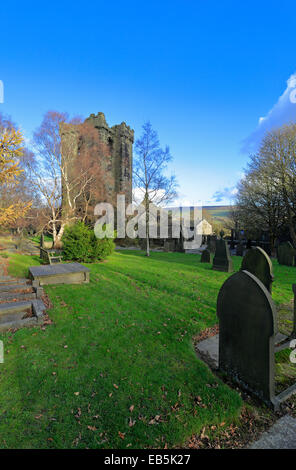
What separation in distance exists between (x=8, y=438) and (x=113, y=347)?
202cm

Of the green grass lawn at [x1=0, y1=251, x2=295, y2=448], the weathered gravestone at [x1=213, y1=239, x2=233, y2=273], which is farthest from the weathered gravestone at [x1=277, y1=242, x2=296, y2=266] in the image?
the green grass lawn at [x1=0, y1=251, x2=295, y2=448]

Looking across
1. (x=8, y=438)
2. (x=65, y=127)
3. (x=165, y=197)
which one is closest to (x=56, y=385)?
(x=8, y=438)

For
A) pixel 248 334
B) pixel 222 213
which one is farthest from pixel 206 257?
pixel 222 213

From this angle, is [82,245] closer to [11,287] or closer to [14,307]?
[11,287]

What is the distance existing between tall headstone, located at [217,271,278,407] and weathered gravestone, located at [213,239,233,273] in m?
8.78

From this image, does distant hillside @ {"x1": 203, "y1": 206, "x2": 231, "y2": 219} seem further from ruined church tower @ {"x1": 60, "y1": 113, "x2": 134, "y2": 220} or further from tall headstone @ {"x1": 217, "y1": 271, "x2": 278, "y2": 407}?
tall headstone @ {"x1": 217, "y1": 271, "x2": 278, "y2": 407}

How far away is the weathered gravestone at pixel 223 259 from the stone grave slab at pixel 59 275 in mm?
7264

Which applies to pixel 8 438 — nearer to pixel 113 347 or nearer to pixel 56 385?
pixel 56 385

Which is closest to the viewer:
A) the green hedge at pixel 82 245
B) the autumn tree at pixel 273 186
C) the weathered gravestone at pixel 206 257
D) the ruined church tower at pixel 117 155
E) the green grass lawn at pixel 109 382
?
the green grass lawn at pixel 109 382

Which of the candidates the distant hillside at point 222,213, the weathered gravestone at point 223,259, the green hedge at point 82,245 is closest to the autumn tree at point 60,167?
the green hedge at point 82,245

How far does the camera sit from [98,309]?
19.8 ft

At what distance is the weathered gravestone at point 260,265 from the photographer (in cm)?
545

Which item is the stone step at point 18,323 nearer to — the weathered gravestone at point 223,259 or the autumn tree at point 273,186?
the weathered gravestone at point 223,259

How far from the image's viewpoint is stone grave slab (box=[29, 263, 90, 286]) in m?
8.01
